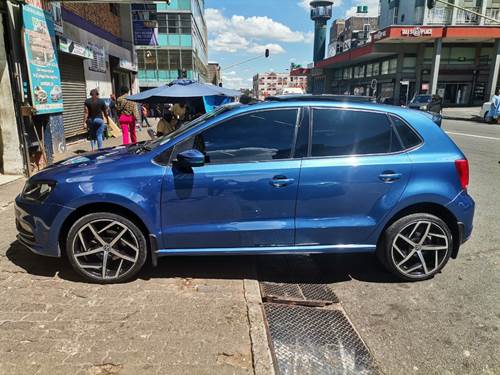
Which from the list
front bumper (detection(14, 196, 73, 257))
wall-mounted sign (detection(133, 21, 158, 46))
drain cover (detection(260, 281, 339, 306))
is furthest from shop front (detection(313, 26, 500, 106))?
front bumper (detection(14, 196, 73, 257))

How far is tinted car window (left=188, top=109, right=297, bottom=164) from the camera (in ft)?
12.1

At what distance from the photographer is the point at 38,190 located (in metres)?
3.72

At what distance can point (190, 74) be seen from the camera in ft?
137

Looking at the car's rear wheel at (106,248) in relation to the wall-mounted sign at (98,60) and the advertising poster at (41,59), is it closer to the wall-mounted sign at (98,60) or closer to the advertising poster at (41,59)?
the advertising poster at (41,59)

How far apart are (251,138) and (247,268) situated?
1.37m

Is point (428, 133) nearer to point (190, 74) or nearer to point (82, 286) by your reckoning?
point (82, 286)

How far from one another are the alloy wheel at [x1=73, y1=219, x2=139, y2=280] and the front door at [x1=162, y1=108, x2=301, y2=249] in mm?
355

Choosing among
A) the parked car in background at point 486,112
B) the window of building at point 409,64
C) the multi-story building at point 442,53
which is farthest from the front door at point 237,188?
the window of building at point 409,64

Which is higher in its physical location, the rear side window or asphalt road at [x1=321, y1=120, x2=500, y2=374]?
the rear side window

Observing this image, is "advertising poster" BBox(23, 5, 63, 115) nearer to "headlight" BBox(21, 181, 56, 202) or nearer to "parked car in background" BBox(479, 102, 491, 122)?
"headlight" BBox(21, 181, 56, 202)

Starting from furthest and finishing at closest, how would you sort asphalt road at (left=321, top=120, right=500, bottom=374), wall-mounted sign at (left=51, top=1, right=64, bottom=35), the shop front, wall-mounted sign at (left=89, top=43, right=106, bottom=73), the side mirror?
the shop front → wall-mounted sign at (left=89, top=43, right=106, bottom=73) → wall-mounted sign at (left=51, top=1, right=64, bottom=35) → the side mirror → asphalt road at (left=321, top=120, right=500, bottom=374)

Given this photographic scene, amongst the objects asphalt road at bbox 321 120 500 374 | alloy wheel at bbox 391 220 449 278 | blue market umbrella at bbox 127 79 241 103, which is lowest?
asphalt road at bbox 321 120 500 374

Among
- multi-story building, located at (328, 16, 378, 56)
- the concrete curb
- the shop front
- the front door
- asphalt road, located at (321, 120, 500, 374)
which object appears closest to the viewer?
the concrete curb

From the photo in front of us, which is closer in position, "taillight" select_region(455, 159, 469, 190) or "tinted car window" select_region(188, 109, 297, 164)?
"tinted car window" select_region(188, 109, 297, 164)
